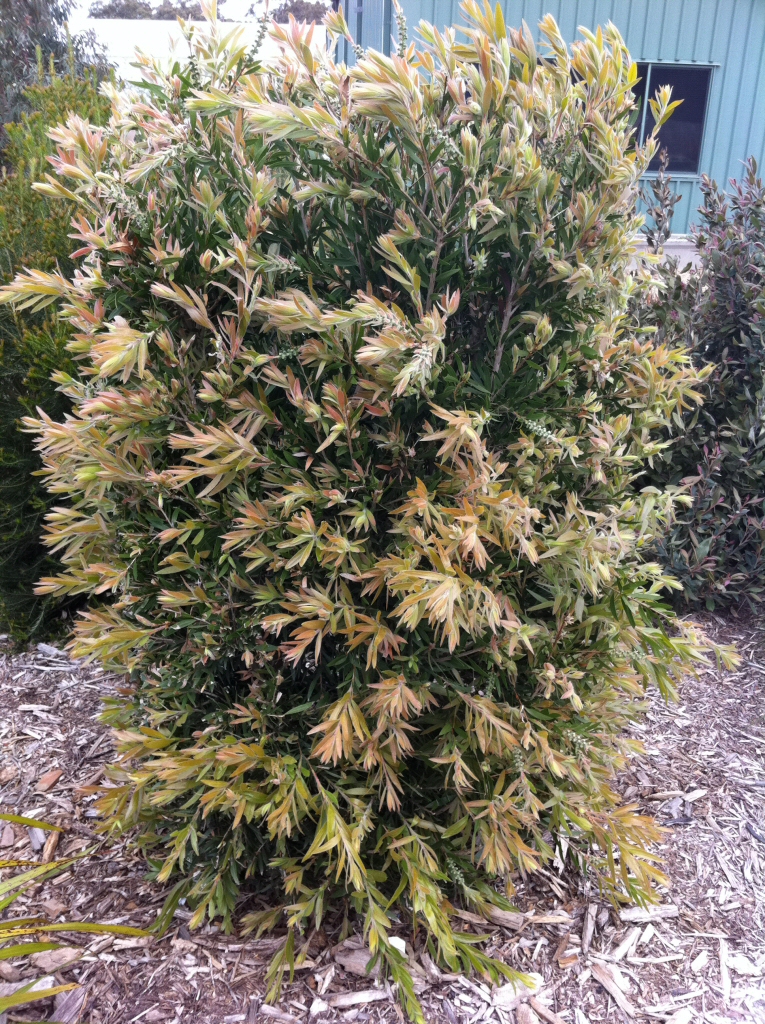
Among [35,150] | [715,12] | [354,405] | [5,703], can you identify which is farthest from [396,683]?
[715,12]

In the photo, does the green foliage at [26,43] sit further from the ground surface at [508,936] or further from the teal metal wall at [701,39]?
the ground surface at [508,936]

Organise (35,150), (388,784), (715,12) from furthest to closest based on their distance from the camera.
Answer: (715,12)
(35,150)
(388,784)

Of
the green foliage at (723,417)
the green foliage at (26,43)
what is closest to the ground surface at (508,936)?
the green foliage at (723,417)

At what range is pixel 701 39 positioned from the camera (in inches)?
445

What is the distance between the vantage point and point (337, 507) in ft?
7.18

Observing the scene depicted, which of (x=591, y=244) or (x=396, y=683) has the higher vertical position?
(x=591, y=244)

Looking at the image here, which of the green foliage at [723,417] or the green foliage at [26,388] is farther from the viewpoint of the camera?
the green foliage at [723,417]

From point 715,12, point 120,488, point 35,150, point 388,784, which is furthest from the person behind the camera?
point 715,12

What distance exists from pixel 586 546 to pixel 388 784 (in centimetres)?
86

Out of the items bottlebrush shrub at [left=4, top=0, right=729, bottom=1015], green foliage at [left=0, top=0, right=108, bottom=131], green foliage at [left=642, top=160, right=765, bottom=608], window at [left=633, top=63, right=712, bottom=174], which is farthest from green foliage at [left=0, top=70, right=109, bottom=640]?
window at [left=633, top=63, right=712, bottom=174]

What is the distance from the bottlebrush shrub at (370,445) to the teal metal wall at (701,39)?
401 inches

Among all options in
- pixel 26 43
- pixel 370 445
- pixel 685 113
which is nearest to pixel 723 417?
pixel 370 445

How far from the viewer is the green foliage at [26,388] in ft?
11.7

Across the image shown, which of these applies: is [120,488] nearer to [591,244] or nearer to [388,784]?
[388,784]
